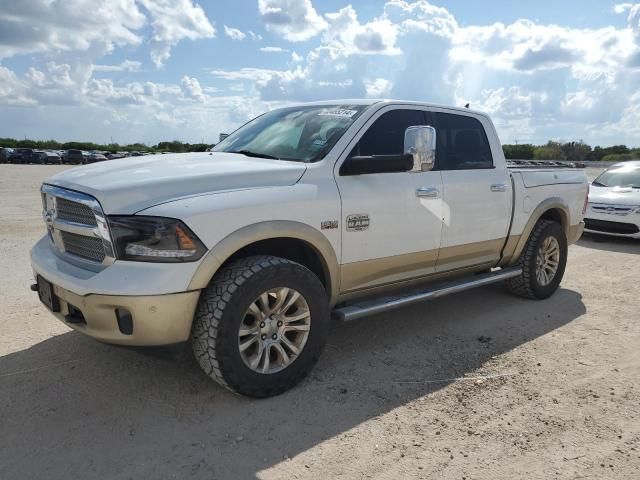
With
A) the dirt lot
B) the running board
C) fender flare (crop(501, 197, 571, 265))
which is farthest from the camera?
fender flare (crop(501, 197, 571, 265))

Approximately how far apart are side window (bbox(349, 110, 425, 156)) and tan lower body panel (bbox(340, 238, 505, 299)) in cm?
84

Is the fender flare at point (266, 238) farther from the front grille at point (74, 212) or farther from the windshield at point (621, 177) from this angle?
the windshield at point (621, 177)

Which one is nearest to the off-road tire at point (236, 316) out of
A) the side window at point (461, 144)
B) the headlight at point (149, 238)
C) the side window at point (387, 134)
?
the headlight at point (149, 238)

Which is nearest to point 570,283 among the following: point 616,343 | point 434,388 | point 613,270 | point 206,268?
point 613,270

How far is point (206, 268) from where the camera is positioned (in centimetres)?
315

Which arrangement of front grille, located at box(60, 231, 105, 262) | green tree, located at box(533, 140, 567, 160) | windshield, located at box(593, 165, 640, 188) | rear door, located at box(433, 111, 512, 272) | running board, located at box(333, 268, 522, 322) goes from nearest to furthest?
front grille, located at box(60, 231, 105, 262) → running board, located at box(333, 268, 522, 322) → rear door, located at box(433, 111, 512, 272) → windshield, located at box(593, 165, 640, 188) → green tree, located at box(533, 140, 567, 160)

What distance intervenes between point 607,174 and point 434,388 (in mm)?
9200

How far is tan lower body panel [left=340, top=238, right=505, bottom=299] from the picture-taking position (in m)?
4.03

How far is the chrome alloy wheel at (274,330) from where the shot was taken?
11.2ft

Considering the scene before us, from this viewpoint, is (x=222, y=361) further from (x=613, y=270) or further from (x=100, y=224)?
(x=613, y=270)

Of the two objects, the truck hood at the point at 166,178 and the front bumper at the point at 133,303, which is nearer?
the front bumper at the point at 133,303

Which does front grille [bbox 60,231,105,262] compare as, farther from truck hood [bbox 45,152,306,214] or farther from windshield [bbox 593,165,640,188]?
windshield [bbox 593,165,640,188]

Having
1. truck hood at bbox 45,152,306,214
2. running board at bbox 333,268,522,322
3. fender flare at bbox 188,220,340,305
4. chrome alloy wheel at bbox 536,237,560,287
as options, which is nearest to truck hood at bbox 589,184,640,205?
chrome alloy wheel at bbox 536,237,560,287

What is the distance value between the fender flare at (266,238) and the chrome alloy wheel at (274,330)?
1.13 feet
